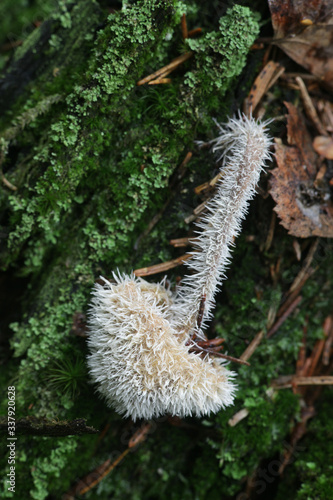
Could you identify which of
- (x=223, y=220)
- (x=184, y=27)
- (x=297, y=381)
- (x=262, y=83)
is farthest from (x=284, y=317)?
(x=184, y=27)

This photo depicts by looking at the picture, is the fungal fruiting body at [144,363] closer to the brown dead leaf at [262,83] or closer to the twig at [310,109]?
the brown dead leaf at [262,83]

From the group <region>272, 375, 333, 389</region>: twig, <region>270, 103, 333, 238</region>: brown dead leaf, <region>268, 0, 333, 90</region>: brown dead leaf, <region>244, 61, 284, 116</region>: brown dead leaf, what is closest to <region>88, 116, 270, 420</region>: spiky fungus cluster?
<region>244, 61, 284, 116</region>: brown dead leaf

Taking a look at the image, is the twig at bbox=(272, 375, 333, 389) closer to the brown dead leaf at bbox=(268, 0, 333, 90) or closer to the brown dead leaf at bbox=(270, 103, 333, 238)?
the brown dead leaf at bbox=(270, 103, 333, 238)

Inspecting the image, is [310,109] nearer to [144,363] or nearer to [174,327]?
[174,327]

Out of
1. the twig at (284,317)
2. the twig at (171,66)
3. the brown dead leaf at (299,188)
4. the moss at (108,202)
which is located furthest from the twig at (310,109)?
the twig at (284,317)

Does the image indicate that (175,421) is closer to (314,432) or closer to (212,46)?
(314,432)

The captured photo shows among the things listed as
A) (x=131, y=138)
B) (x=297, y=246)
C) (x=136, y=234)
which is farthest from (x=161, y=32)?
(x=297, y=246)
